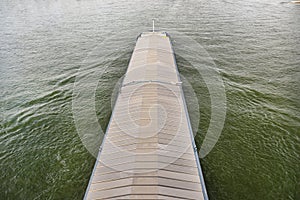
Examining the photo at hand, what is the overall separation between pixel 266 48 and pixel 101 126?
25068 mm

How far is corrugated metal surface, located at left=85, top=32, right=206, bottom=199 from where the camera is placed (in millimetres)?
10383

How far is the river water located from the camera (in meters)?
14.8

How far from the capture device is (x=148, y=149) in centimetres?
1209

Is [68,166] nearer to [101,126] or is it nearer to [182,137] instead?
[101,126]

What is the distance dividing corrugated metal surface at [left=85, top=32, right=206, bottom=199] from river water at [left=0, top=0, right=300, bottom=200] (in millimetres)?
3196

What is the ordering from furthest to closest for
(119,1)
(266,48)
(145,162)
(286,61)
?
1. (119,1)
2. (266,48)
3. (286,61)
4. (145,162)

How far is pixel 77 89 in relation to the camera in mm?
23938

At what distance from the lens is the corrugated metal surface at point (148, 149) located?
10.4 m

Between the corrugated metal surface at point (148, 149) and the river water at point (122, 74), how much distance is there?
3196mm

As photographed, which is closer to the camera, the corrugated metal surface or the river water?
the corrugated metal surface

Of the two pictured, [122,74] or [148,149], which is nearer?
[148,149]

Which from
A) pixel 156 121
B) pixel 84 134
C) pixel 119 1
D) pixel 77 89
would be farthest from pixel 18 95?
pixel 119 1

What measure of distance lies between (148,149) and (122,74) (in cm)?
1560

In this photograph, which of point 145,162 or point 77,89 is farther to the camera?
→ point 77,89
